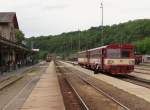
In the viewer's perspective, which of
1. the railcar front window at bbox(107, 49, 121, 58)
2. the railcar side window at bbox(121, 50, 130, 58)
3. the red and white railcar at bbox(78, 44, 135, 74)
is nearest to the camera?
the red and white railcar at bbox(78, 44, 135, 74)

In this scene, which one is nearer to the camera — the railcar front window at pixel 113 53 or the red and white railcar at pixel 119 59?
the red and white railcar at pixel 119 59

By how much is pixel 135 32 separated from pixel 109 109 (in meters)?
154

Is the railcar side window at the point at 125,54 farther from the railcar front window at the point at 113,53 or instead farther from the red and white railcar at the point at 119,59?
the railcar front window at the point at 113,53

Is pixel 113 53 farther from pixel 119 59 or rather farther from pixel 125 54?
pixel 125 54

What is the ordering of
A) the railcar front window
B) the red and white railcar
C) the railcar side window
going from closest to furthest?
1. the red and white railcar
2. the railcar side window
3. the railcar front window

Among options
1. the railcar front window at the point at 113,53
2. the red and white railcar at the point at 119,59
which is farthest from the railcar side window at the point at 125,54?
the railcar front window at the point at 113,53

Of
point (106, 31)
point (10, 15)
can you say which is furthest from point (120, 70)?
point (106, 31)

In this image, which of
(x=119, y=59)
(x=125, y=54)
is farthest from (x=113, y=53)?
(x=125, y=54)

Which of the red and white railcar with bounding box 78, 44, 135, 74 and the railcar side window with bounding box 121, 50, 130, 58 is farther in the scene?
the railcar side window with bounding box 121, 50, 130, 58

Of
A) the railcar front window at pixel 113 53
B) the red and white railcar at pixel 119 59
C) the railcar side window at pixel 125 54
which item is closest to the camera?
the red and white railcar at pixel 119 59

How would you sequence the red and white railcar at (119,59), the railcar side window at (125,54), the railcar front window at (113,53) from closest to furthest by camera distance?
the red and white railcar at (119,59) → the railcar side window at (125,54) → the railcar front window at (113,53)

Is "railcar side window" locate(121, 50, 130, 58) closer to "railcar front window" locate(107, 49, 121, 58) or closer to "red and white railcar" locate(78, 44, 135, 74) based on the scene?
"red and white railcar" locate(78, 44, 135, 74)

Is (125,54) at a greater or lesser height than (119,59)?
greater

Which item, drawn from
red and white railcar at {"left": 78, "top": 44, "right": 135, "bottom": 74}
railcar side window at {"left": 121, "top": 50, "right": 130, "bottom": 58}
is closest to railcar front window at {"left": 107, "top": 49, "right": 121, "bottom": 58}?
red and white railcar at {"left": 78, "top": 44, "right": 135, "bottom": 74}
